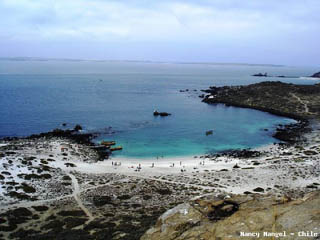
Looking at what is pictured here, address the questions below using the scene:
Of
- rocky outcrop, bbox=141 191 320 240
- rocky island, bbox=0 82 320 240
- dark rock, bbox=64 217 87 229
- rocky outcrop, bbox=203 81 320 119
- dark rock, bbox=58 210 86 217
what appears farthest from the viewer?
rocky outcrop, bbox=203 81 320 119

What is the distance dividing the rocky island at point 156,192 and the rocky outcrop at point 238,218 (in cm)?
5

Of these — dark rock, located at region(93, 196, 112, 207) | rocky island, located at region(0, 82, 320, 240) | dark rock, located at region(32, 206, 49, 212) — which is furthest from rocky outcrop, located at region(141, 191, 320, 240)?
dark rock, located at region(32, 206, 49, 212)

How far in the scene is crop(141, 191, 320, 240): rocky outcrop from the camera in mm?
11078

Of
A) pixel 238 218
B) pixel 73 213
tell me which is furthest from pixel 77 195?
pixel 238 218

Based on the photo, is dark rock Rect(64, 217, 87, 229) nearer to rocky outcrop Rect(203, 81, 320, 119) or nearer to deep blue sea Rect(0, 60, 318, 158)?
deep blue sea Rect(0, 60, 318, 158)

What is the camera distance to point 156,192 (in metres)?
34.9

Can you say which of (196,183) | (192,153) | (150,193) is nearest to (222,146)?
(192,153)

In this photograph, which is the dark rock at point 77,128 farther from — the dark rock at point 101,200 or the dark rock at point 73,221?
the dark rock at point 73,221

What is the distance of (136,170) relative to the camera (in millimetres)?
44438

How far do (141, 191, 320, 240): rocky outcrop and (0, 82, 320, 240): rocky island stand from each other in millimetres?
47

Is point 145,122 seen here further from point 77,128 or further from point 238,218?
point 238,218

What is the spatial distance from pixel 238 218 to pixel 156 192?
23308mm

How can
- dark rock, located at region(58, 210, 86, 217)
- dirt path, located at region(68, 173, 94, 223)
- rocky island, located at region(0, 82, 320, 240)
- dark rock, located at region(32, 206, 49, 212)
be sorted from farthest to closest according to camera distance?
1. dark rock, located at region(32, 206, 49, 212)
2. dirt path, located at region(68, 173, 94, 223)
3. dark rock, located at region(58, 210, 86, 217)
4. rocky island, located at region(0, 82, 320, 240)

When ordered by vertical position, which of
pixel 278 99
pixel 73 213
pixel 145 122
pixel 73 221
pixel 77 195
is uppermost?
pixel 278 99
